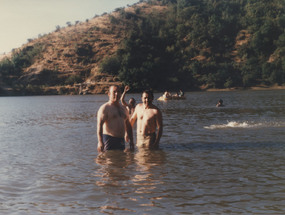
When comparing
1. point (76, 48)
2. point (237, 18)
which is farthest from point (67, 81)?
point (237, 18)

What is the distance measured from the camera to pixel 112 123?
869 centimetres

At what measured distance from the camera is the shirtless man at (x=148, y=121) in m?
9.47

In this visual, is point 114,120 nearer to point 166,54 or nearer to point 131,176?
point 131,176

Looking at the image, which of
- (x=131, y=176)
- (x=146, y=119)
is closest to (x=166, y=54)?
(x=146, y=119)

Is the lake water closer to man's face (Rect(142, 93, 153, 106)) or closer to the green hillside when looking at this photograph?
man's face (Rect(142, 93, 153, 106))

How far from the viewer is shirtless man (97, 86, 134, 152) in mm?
8461

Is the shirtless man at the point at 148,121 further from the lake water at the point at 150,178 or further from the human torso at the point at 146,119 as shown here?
the lake water at the point at 150,178

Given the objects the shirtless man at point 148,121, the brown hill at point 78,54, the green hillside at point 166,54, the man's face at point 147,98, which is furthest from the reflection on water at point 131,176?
the brown hill at point 78,54

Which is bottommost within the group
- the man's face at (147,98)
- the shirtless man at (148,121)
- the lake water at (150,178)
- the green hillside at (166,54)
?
the lake water at (150,178)

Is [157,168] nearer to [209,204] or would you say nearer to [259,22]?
[209,204]

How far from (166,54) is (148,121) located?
78.2m

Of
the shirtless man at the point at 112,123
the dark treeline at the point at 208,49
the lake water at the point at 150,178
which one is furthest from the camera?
the dark treeline at the point at 208,49

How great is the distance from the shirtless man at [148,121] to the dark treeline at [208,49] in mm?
62635

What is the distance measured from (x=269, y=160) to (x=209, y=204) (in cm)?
365
